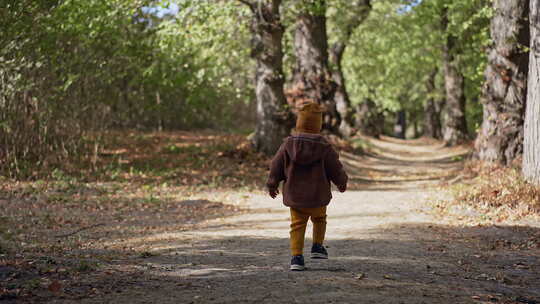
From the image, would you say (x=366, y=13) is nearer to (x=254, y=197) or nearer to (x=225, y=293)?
(x=254, y=197)

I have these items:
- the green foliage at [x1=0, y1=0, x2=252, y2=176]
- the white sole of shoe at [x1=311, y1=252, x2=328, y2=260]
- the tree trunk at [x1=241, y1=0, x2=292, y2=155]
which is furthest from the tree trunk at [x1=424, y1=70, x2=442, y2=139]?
the white sole of shoe at [x1=311, y1=252, x2=328, y2=260]

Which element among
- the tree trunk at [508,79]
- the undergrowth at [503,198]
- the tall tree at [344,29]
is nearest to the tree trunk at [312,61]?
the tall tree at [344,29]

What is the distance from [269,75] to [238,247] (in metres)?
12.3

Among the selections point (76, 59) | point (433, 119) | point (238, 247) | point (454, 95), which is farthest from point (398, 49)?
point (238, 247)

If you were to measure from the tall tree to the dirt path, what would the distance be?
1335 centimetres

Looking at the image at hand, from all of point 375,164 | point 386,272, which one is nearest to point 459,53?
point 375,164

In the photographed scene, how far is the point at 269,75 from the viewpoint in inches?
821

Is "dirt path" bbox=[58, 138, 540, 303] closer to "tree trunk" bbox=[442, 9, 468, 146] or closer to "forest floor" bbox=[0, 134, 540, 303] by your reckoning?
"forest floor" bbox=[0, 134, 540, 303]

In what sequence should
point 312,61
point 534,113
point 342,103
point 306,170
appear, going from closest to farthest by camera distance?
point 306,170 → point 534,113 → point 312,61 → point 342,103

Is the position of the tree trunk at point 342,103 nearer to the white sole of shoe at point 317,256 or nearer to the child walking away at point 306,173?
the white sole of shoe at point 317,256

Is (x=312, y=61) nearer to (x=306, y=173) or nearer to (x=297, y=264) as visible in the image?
(x=306, y=173)

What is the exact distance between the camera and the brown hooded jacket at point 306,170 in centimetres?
713

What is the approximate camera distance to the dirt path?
5656 millimetres

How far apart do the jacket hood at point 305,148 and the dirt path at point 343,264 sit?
1190mm
